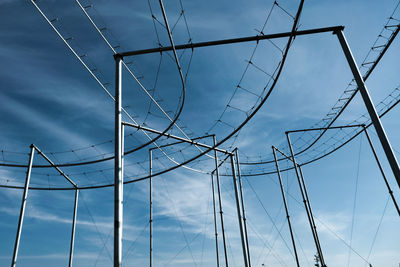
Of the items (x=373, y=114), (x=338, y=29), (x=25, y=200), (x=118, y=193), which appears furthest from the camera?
(x=25, y=200)

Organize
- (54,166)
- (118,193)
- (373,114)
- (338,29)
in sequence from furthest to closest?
(54,166)
(338,29)
(118,193)
(373,114)

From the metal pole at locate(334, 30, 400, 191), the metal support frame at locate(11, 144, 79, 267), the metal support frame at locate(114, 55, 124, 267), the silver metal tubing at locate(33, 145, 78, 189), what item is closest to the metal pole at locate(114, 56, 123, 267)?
the metal support frame at locate(114, 55, 124, 267)

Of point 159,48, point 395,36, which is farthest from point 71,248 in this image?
point 395,36

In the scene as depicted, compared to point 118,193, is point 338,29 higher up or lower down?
higher up

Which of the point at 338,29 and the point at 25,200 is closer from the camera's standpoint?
the point at 338,29

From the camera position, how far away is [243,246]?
1766 cm

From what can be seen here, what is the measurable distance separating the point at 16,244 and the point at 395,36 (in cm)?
2304

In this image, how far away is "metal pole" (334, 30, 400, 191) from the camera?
7.61 metres

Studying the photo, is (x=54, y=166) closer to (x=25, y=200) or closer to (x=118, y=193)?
(x=25, y=200)

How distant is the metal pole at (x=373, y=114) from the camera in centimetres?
761

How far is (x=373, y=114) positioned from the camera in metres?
8.18

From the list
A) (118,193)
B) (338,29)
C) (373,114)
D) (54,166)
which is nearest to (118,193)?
(118,193)

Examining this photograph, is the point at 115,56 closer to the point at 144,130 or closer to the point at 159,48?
the point at 159,48

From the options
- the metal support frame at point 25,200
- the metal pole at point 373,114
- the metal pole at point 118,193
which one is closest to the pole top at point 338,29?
the metal pole at point 373,114
